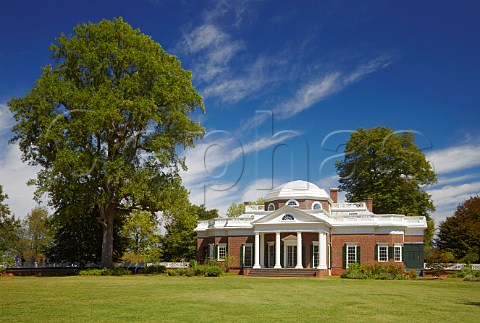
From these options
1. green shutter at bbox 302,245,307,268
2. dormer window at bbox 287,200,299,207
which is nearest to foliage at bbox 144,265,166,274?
green shutter at bbox 302,245,307,268

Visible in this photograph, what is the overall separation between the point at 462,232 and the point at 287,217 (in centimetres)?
1667

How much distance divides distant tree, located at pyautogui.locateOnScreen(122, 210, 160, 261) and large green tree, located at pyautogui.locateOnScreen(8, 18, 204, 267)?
9.11 meters

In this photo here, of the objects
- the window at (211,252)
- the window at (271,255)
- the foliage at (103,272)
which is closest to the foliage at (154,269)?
the foliage at (103,272)

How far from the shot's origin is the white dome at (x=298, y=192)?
4516 centimetres

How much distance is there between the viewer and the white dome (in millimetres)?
45156

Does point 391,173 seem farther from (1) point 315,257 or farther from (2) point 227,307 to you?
(2) point 227,307

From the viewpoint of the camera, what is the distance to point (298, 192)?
45375 millimetres

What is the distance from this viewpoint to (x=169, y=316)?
13.4 metres

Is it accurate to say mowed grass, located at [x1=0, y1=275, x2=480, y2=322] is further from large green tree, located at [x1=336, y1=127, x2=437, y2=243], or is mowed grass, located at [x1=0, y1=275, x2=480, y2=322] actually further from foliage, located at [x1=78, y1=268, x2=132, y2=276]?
large green tree, located at [x1=336, y1=127, x2=437, y2=243]

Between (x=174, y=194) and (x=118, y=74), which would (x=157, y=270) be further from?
(x=118, y=74)

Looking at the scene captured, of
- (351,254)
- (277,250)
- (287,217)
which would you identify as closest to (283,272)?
(277,250)

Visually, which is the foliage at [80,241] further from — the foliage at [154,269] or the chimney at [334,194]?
the chimney at [334,194]

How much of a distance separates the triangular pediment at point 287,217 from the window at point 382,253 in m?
5.86

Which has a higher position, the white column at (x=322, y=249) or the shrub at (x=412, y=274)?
the white column at (x=322, y=249)
